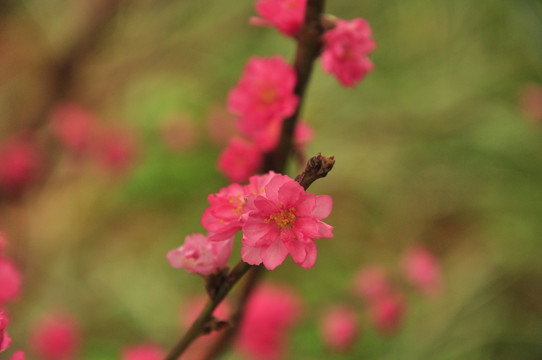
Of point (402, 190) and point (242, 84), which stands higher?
point (402, 190)

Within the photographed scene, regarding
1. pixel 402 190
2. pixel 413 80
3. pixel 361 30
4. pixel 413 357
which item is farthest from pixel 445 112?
pixel 361 30

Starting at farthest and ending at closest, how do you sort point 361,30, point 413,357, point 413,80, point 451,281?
point 413,80 → point 451,281 → point 413,357 → point 361,30

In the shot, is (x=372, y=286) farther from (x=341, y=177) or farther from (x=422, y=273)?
(x=341, y=177)

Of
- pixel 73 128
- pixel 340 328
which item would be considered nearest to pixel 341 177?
pixel 340 328

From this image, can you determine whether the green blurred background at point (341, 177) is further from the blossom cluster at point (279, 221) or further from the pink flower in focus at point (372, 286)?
the blossom cluster at point (279, 221)

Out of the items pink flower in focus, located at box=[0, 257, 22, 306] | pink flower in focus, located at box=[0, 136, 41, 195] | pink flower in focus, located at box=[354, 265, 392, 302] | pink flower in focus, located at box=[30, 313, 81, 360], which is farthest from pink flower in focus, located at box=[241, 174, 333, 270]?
pink flower in focus, located at box=[0, 136, 41, 195]

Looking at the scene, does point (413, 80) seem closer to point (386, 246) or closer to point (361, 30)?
point (386, 246)

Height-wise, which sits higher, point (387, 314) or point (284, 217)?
point (387, 314)
